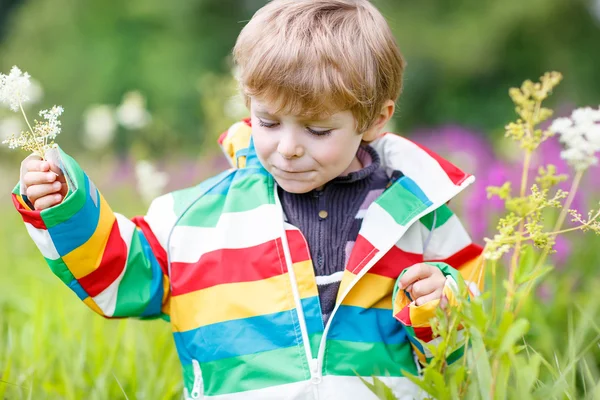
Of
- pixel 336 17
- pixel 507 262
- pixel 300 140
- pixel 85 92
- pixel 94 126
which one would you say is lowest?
pixel 507 262

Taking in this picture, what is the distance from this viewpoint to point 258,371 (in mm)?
1663

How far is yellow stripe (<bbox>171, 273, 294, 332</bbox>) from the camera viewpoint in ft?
5.50

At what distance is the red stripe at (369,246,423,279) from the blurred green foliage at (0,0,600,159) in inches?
335

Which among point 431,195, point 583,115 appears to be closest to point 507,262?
point 431,195

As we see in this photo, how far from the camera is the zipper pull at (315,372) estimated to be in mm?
1640

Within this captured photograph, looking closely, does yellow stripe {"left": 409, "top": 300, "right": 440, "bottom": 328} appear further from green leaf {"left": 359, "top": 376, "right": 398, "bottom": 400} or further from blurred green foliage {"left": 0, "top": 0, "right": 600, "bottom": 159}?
blurred green foliage {"left": 0, "top": 0, "right": 600, "bottom": 159}

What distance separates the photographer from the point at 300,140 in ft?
5.33

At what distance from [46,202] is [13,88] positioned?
0.27 metres

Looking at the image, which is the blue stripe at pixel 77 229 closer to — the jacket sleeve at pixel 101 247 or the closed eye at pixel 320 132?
the jacket sleeve at pixel 101 247

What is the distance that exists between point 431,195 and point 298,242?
35 cm

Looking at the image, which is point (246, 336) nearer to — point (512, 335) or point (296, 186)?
point (296, 186)

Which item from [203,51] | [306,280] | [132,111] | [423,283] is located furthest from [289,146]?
[203,51]

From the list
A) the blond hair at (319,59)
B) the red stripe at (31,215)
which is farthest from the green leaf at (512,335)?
the red stripe at (31,215)

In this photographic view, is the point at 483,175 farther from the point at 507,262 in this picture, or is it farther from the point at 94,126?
the point at 94,126
